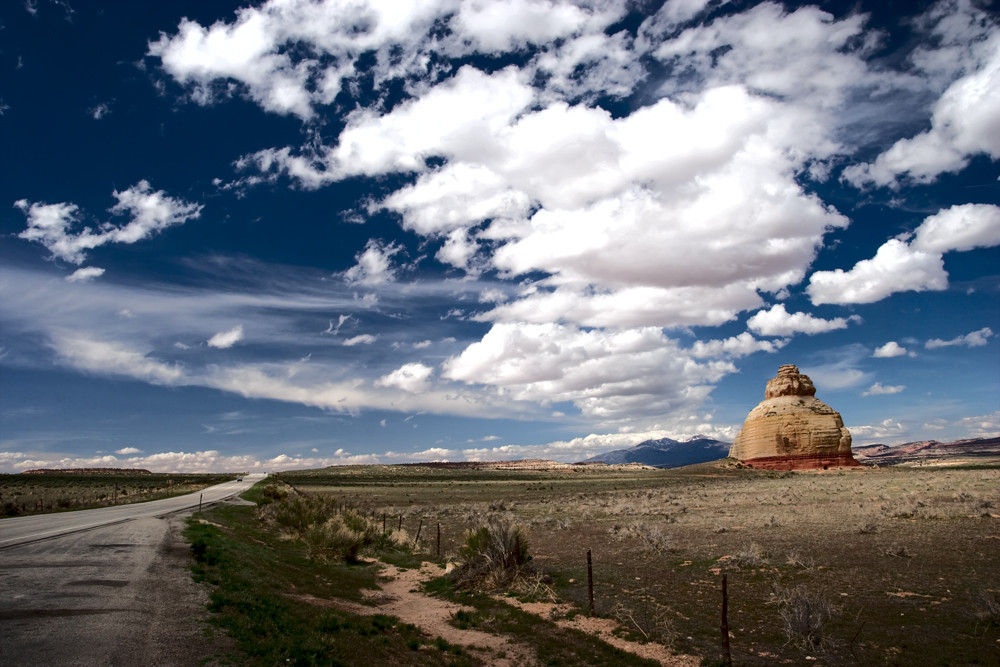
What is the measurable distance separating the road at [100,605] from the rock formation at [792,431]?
89.6 meters

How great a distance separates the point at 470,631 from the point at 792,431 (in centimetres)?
8885

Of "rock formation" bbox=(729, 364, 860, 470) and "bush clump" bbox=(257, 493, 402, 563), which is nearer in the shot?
"bush clump" bbox=(257, 493, 402, 563)

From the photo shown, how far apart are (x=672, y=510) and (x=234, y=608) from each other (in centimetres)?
→ 2552

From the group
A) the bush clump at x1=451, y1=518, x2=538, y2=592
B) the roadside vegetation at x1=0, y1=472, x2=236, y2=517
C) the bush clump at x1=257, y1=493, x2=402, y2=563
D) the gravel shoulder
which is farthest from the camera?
the roadside vegetation at x1=0, y1=472, x2=236, y2=517

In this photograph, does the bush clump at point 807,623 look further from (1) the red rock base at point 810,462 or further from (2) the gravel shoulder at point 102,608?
(1) the red rock base at point 810,462

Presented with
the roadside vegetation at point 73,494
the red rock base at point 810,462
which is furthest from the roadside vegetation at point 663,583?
the red rock base at point 810,462

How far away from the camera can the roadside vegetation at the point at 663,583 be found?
32.4 feet

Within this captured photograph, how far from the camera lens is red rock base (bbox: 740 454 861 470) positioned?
81.8 meters

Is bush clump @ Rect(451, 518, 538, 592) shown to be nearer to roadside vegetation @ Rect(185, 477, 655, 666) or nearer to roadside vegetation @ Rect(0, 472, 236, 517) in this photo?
roadside vegetation @ Rect(185, 477, 655, 666)

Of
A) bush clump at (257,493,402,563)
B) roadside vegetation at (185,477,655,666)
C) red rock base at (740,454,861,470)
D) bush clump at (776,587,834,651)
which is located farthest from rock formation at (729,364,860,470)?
bush clump at (776,587,834,651)

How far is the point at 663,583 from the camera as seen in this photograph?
49.1 ft

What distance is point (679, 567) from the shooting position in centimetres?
1642

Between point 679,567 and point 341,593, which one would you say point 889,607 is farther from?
point 341,593

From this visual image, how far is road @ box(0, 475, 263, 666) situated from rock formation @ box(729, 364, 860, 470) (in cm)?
8965
